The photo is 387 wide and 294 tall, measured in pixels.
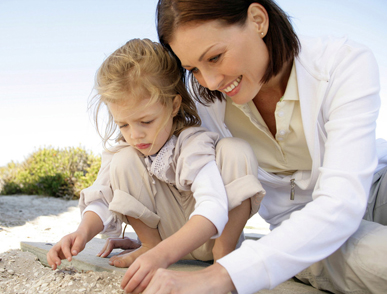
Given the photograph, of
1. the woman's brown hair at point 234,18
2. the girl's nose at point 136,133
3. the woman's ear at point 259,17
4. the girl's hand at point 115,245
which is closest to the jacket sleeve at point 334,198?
the woman's brown hair at point 234,18

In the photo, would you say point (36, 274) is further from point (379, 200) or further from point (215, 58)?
point (379, 200)

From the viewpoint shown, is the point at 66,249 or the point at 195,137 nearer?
the point at 66,249

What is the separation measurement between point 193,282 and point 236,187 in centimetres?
64

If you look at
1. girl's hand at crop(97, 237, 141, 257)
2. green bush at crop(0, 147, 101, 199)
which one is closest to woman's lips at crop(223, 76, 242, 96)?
girl's hand at crop(97, 237, 141, 257)

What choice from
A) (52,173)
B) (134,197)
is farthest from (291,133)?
(52,173)

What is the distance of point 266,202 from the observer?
2.08 meters

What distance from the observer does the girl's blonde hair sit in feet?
6.55

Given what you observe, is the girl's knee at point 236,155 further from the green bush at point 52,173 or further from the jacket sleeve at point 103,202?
the green bush at point 52,173

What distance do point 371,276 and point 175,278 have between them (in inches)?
30.9

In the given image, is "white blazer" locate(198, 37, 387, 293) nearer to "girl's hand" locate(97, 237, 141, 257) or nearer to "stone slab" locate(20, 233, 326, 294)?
"stone slab" locate(20, 233, 326, 294)

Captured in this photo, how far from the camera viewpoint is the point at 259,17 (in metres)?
1.75

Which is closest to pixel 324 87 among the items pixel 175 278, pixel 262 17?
pixel 262 17

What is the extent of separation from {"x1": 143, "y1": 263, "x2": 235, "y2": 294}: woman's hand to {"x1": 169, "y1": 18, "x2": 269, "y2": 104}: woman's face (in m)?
0.87

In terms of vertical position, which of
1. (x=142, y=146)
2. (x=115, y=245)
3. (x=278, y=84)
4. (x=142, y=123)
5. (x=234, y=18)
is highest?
(x=234, y=18)
